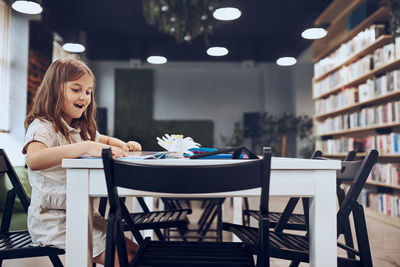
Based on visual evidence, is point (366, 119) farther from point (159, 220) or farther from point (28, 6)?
point (28, 6)

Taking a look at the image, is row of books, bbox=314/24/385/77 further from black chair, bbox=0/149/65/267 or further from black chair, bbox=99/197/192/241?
black chair, bbox=0/149/65/267

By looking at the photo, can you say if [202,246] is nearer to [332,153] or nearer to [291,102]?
[332,153]

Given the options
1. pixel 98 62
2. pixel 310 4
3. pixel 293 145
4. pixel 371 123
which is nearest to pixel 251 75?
pixel 293 145

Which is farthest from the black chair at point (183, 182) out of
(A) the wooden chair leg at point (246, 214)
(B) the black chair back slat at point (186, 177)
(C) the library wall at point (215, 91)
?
(C) the library wall at point (215, 91)

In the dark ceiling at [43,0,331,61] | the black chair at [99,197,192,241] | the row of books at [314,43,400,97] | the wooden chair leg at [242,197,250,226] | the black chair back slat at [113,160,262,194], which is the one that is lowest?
the wooden chair leg at [242,197,250,226]

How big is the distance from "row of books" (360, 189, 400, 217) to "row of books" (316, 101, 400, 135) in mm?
856

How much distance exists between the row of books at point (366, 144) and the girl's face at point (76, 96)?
288cm

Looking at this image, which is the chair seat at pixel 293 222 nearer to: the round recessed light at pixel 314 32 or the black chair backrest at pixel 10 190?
the black chair backrest at pixel 10 190

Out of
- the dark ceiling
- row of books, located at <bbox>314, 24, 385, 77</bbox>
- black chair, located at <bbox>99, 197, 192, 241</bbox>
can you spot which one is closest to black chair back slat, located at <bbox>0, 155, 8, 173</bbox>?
black chair, located at <bbox>99, 197, 192, 241</bbox>

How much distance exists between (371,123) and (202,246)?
3960 millimetres

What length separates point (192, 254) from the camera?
1186mm

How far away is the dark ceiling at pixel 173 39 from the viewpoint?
7.68 metres

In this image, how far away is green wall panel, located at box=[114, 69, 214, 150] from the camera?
1020cm

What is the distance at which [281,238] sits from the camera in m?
1.50
